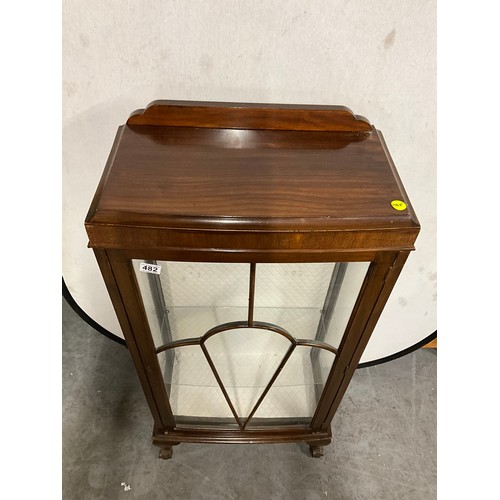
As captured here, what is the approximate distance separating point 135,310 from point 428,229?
0.57m

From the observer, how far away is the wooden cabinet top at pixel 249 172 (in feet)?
1.54

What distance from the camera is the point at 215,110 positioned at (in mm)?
551

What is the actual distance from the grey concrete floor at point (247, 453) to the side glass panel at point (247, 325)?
0.23 metres

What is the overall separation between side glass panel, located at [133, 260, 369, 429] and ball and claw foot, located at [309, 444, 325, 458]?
0.66 ft

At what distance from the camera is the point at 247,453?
3.32 feet

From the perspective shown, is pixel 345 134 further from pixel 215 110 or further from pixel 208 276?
pixel 208 276

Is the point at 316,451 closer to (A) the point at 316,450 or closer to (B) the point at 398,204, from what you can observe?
(A) the point at 316,450

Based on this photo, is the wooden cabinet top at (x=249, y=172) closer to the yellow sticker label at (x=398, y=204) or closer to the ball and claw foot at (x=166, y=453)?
the yellow sticker label at (x=398, y=204)

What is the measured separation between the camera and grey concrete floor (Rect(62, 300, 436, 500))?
961mm

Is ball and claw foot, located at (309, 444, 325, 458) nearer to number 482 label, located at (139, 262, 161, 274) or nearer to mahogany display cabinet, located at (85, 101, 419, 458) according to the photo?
mahogany display cabinet, located at (85, 101, 419, 458)

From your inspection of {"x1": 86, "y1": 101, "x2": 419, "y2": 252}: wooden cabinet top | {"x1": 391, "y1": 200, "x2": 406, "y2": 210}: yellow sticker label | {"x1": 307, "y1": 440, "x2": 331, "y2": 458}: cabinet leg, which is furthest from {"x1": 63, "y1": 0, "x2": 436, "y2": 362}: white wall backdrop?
{"x1": 307, "y1": 440, "x2": 331, "y2": 458}: cabinet leg

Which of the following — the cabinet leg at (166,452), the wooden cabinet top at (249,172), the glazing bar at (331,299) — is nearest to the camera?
the wooden cabinet top at (249,172)

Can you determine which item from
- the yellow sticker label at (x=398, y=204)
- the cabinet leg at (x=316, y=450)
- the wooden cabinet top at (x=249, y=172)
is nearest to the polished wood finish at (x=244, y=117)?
the wooden cabinet top at (x=249, y=172)

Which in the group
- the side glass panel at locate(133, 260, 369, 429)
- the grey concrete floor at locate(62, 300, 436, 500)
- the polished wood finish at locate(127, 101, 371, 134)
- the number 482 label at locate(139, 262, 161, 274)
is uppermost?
the polished wood finish at locate(127, 101, 371, 134)
